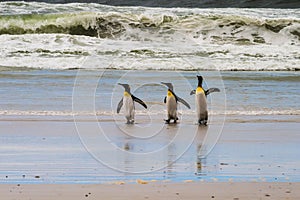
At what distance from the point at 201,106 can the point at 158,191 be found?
3.81m

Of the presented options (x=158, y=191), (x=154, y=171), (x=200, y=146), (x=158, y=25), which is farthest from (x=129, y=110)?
(x=158, y=25)

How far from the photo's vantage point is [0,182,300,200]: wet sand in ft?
13.8

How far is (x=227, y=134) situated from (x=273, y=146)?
90cm

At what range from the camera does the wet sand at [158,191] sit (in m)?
4.21

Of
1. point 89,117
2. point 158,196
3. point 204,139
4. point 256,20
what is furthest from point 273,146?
point 256,20

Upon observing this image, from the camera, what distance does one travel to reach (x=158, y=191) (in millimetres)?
4375

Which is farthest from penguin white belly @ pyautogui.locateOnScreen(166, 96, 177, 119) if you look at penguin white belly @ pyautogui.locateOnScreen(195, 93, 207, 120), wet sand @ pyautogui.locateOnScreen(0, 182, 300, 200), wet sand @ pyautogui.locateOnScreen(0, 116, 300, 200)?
wet sand @ pyautogui.locateOnScreen(0, 182, 300, 200)

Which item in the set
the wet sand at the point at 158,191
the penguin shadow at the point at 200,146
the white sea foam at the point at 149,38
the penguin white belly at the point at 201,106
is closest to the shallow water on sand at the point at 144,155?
the penguin shadow at the point at 200,146

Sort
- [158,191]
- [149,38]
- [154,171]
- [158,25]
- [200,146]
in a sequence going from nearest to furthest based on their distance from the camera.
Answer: [158,191] → [154,171] → [200,146] → [149,38] → [158,25]

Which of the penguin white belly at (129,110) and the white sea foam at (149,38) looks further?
the white sea foam at (149,38)

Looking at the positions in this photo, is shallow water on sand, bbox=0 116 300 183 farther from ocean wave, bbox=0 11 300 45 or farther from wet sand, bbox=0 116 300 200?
ocean wave, bbox=0 11 300 45

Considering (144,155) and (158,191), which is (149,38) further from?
(158,191)

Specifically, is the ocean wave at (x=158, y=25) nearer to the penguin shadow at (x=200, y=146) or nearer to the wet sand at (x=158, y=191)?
the penguin shadow at (x=200, y=146)

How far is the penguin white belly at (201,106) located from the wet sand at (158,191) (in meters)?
3.45
